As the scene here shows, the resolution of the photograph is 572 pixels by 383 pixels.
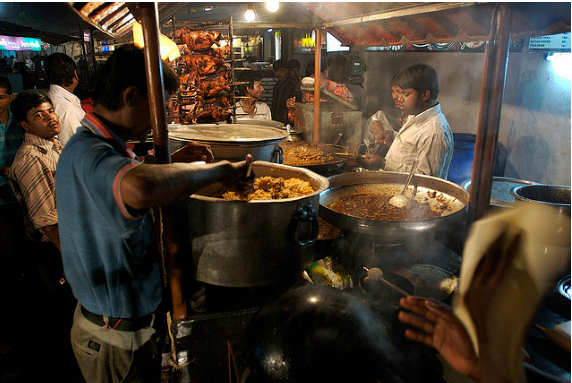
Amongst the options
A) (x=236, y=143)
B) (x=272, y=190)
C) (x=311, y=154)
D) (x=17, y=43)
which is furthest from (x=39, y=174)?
(x=17, y=43)

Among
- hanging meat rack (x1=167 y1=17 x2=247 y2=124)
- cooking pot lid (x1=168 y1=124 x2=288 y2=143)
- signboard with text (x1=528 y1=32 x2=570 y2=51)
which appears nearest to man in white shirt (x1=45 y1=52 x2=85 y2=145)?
hanging meat rack (x1=167 y1=17 x2=247 y2=124)

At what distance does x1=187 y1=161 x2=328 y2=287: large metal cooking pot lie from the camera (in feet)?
7.04

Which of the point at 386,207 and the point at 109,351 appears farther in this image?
the point at 386,207

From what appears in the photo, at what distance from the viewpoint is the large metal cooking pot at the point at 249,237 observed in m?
2.15

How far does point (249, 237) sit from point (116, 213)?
78 cm

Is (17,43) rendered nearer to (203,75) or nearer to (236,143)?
(203,75)

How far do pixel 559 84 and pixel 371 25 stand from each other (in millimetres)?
3594

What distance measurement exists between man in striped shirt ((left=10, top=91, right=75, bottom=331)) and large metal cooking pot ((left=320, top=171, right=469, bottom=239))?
3059 mm

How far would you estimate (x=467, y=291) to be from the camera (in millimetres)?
1210

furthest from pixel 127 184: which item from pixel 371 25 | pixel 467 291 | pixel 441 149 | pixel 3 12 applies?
pixel 3 12

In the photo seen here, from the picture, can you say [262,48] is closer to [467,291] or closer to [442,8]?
[442,8]

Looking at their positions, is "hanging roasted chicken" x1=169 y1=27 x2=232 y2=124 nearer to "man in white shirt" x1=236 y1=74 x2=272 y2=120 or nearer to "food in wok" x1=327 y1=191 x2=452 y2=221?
"man in white shirt" x1=236 y1=74 x2=272 y2=120

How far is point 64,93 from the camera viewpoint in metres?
5.51

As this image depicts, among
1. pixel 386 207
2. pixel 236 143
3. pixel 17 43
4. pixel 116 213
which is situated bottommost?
pixel 386 207
